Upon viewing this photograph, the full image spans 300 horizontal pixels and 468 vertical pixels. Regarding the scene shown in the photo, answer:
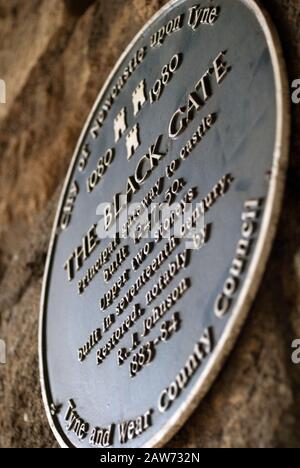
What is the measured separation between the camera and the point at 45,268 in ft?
5.45

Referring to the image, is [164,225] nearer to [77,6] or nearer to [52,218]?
[52,218]

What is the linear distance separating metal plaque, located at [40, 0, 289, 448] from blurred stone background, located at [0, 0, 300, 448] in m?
0.05

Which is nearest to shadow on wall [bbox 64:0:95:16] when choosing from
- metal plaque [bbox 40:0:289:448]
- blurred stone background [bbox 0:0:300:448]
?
blurred stone background [bbox 0:0:300:448]

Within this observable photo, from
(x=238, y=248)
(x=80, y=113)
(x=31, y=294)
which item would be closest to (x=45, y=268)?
(x=31, y=294)

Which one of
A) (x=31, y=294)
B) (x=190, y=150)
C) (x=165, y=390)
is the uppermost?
(x=190, y=150)

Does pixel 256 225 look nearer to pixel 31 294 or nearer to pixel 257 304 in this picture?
pixel 257 304

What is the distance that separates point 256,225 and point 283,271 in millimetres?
77

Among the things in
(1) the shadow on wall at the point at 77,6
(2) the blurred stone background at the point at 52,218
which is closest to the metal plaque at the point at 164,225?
(2) the blurred stone background at the point at 52,218

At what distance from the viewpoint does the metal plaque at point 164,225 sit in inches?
42.4

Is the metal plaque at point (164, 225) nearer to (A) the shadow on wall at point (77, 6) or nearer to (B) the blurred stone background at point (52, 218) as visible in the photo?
(B) the blurred stone background at point (52, 218)

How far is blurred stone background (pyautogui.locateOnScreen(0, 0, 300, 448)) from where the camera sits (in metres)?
1.04

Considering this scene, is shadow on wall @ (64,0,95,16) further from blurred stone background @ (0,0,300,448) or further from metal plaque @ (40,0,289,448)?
metal plaque @ (40,0,289,448)
